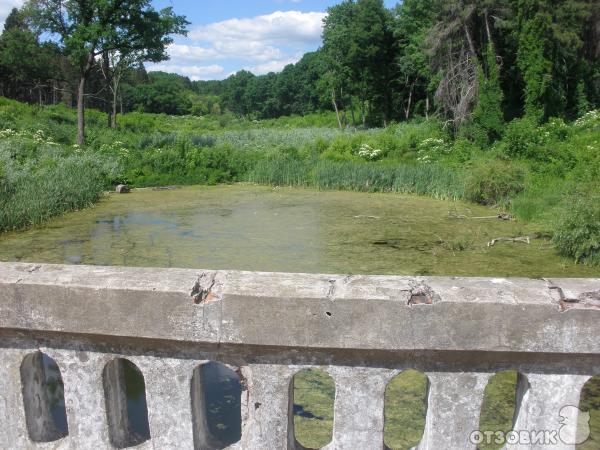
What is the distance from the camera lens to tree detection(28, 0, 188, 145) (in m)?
18.8

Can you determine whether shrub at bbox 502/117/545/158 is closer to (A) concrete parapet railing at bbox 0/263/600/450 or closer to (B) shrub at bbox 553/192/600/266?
(B) shrub at bbox 553/192/600/266

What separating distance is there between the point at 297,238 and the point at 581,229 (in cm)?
469

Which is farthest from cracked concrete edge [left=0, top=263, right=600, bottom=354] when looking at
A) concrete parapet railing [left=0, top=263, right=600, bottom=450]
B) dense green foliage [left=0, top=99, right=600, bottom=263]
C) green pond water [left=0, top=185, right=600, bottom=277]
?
dense green foliage [left=0, top=99, right=600, bottom=263]

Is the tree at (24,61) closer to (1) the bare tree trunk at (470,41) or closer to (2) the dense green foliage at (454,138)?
(2) the dense green foliage at (454,138)

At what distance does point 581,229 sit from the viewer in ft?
26.5

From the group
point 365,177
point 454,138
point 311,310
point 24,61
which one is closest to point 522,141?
Result: point 365,177

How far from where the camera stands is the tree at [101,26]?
18.8 metres

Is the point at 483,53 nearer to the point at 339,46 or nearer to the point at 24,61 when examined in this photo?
the point at 339,46

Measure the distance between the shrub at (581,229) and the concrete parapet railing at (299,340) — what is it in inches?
287

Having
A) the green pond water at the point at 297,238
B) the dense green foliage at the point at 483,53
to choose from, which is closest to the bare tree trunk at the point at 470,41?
the dense green foliage at the point at 483,53

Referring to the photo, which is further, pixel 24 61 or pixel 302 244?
pixel 24 61

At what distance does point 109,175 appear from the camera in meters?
17.1

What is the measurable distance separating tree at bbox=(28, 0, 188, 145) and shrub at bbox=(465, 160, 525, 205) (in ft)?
42.1

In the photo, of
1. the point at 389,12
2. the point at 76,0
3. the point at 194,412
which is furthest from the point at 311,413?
the point at 389,12
